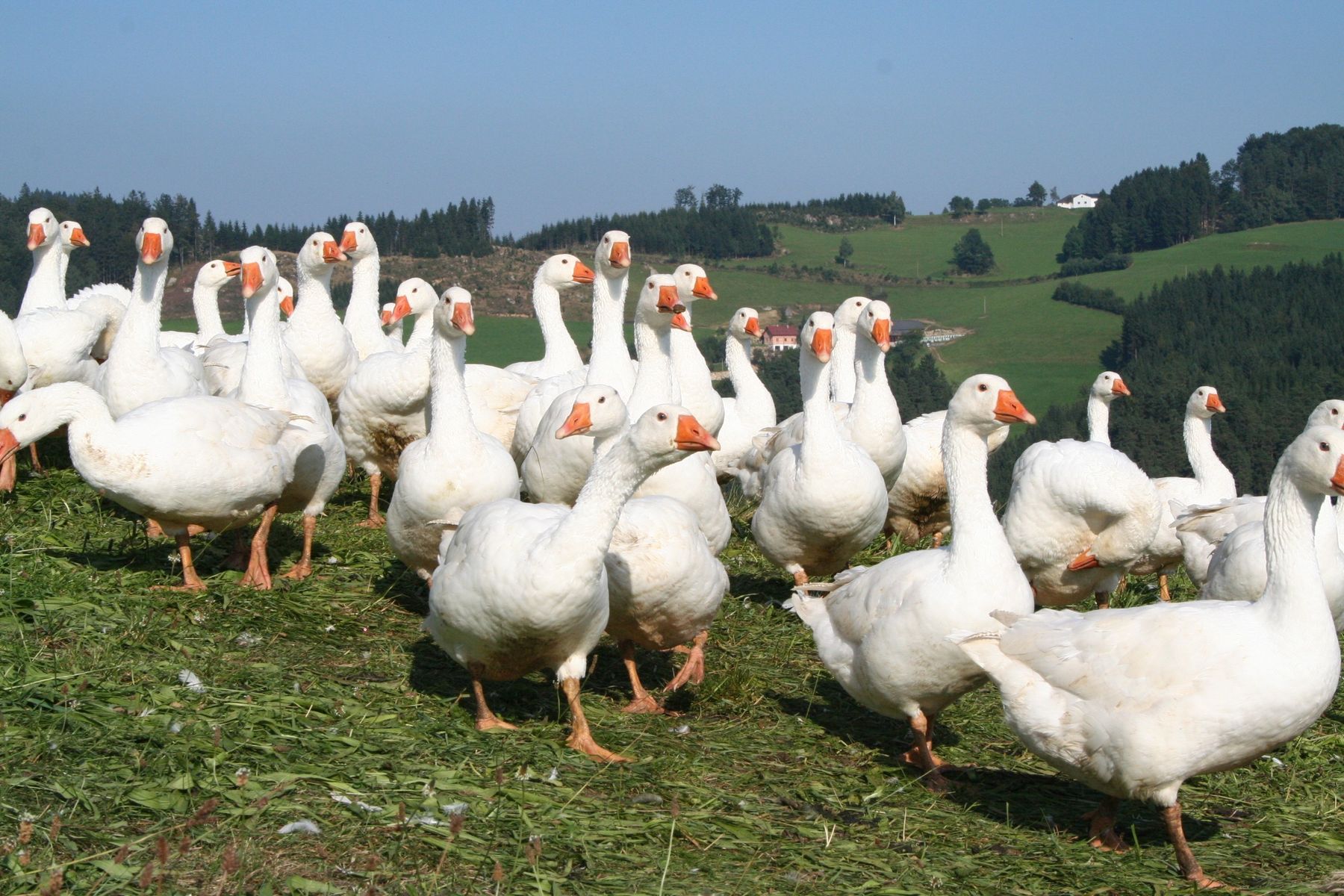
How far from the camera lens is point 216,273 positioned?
14547 millimetres

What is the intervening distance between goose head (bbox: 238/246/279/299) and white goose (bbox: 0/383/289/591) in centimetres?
211

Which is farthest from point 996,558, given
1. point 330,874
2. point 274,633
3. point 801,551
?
point 274,633

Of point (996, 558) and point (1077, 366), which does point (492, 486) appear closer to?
point (996, 558)

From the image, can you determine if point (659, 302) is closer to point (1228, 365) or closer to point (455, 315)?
point (455, 315)

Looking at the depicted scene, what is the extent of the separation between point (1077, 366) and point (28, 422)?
62.9 metres

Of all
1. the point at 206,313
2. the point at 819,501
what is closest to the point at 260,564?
the point at 819,501

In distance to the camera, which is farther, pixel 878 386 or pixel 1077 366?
pixel 1077 366

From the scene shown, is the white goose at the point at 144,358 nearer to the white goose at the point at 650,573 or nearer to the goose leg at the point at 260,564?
the goose leg at the point at 260,564

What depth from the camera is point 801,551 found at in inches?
375

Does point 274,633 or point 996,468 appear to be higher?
point 274,633

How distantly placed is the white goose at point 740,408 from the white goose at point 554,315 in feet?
5.73

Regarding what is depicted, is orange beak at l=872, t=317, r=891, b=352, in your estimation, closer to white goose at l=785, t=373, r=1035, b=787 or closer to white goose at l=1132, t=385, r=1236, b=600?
white goose at l=1132, t=385, r=1236, b=600

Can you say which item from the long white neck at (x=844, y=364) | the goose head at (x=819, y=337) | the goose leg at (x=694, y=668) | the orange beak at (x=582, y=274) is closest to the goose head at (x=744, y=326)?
the long white neck at (x=844, y=364)

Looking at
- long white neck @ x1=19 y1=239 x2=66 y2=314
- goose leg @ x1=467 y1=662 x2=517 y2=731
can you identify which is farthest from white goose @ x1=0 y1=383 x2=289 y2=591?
long white neck @ x1=19 y1=239 x2=66 y2=314
